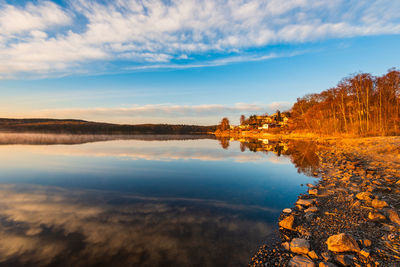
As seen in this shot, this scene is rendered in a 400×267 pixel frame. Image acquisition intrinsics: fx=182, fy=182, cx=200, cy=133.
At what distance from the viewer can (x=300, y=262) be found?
389cm

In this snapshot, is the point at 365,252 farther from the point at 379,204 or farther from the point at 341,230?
the point at 379,204

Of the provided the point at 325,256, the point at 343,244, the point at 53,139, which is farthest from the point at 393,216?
the point at 53,139

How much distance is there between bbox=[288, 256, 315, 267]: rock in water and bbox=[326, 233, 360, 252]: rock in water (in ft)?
2.59

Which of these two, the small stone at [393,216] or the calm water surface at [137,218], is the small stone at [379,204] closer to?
the small stone at [393,216]

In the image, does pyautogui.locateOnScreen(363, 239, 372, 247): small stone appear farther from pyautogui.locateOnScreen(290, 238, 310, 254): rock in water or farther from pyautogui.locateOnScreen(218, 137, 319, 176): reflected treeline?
pyautogui.locateOnScreen(218, 137, 319, 176): reflected treeline

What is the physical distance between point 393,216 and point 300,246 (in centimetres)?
350

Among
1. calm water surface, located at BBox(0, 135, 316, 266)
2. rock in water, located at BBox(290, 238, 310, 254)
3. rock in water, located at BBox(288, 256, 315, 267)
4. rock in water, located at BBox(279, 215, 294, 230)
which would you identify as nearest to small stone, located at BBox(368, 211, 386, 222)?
rock in water, located at BBox(279, 215, 294, 230)

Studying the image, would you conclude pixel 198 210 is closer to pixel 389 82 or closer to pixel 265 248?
pixel 265 248

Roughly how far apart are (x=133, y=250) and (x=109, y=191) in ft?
18.2

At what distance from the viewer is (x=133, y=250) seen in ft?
15.1

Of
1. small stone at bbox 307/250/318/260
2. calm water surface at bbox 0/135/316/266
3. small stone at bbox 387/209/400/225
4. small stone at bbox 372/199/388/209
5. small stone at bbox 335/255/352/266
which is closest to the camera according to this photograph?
small stone at bbox 335/255/352/266

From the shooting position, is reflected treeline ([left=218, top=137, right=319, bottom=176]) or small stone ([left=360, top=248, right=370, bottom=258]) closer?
small stone ([left=360, top=248, right=370, bottom=258])

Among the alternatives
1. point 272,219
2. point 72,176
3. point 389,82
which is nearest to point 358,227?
point 272,219

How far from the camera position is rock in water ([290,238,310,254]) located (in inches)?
168
